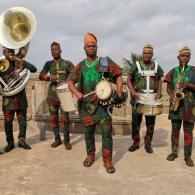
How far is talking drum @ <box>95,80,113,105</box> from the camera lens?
539cm

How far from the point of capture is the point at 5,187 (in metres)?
4.96

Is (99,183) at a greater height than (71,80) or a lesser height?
lesser

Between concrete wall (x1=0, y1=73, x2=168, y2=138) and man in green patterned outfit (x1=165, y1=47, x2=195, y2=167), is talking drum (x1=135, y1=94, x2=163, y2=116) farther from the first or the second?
concrete wall (x1=0, y1=73, x2=168, y2=138)

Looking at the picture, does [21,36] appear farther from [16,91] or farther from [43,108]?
[43,108]

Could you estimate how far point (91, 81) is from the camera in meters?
5.72

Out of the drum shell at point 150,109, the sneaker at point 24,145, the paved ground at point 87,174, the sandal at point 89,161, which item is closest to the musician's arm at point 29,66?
the sneaker at point 24,145

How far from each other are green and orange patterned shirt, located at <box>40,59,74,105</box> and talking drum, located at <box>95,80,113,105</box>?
1724 mm

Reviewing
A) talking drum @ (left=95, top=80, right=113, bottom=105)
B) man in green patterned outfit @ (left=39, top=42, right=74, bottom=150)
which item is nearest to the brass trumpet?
man in green patterned outfit @ (left=39, top=42, right=74, bottom=150)

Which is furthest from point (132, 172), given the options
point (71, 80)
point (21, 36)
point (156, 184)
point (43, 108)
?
point (43, 108)

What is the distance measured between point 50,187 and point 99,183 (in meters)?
0.69

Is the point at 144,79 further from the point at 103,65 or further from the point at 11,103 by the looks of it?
the point at 11,103

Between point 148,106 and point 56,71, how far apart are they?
197 cm

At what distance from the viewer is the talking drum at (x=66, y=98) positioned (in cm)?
665

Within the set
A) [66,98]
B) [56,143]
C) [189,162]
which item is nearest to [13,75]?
[66,98]
